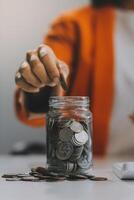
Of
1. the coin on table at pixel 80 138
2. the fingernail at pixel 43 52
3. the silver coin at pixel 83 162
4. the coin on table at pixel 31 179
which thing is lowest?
the coin on table at pixel 31 179

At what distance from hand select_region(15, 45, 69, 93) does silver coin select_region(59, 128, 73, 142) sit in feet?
0.35

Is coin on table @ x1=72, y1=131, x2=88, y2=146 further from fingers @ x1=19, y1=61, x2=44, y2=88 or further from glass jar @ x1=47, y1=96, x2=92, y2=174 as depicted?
fingers @ x1=19, y1=61, x2=44, y2=88

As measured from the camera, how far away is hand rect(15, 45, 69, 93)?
2.23 ft

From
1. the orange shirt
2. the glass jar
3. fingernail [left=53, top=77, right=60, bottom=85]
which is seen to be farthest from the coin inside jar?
the orange shirt

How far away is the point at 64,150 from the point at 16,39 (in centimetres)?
154

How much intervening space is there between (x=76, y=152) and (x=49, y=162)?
52mm

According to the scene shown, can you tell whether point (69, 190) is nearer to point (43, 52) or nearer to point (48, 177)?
point (48, 177)

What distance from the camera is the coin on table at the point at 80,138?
23.6 inches

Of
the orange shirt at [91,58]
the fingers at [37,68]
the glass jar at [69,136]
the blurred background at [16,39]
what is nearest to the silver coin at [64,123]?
the glass jar at [69,136]

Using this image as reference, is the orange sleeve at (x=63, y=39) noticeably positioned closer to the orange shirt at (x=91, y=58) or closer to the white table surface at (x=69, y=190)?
the orange shirt at (x=91, y=58)

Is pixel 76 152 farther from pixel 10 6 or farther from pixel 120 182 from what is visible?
pixel 10 6

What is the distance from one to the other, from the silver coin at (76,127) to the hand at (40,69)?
99mm

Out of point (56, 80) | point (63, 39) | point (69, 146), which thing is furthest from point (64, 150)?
point (63, 39)

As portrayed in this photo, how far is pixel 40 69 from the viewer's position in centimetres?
68
